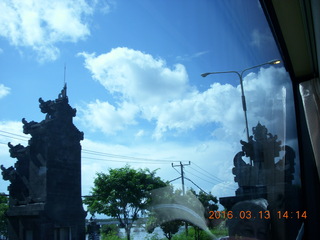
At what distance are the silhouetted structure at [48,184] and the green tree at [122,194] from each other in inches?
3.9

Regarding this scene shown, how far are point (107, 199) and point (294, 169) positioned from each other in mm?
1053

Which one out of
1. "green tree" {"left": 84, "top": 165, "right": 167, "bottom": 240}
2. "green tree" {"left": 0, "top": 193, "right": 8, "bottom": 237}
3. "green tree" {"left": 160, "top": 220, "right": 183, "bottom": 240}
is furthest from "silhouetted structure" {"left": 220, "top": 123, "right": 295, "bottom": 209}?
"green tree" {"left": 0, "top": 193, "right": 8, "bottom": 237}

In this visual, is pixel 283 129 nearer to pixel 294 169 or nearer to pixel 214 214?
pixel 294 169

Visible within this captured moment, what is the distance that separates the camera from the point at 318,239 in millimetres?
1554

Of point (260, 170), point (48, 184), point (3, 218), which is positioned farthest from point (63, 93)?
point (3, 218)

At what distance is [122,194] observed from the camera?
5.30 feet

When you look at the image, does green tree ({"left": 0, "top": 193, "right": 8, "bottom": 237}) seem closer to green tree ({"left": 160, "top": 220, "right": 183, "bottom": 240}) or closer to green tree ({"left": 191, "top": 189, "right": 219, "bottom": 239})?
green tree ({"left": 160, "top": 220, "right": 183, "bottom": 240})

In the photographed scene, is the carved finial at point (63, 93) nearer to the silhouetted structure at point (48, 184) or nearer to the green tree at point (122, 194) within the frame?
the silhouetted structure at point (48, 184)

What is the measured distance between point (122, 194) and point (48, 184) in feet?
1.33

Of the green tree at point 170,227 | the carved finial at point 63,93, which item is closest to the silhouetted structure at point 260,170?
the green tree at point 170,227

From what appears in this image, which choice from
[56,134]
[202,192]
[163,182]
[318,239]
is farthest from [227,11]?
[318,239]

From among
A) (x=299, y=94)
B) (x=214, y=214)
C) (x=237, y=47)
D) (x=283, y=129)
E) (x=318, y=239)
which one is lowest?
(x=318, y=239)

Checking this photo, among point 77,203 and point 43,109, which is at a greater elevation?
point 43,109

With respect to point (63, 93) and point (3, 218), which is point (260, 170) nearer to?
point (63, 93)
